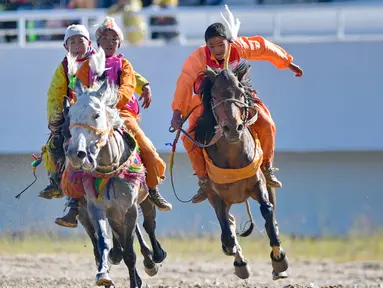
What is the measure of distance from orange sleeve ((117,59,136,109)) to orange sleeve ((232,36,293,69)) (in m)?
0.86

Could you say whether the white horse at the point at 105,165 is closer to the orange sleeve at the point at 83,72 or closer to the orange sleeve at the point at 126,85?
the orange sleeve at the point at 126,85

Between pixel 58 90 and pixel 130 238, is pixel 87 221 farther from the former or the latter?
pixel 58 90

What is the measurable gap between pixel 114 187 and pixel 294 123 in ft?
15.2

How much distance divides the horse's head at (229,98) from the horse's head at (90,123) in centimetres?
76

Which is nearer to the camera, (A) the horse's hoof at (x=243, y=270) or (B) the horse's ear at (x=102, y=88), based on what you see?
(B) the horse's ear at (x=102, y=88)

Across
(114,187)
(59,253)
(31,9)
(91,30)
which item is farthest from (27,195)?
(114,187)

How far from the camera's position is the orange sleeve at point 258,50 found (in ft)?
33.0

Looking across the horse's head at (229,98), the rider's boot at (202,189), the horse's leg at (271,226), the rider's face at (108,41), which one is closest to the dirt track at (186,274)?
the horse's leg at (271,226)

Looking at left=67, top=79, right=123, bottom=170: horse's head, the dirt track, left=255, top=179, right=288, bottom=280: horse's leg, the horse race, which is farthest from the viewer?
the horse race

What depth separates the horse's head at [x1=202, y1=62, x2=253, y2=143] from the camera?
9.19 metres

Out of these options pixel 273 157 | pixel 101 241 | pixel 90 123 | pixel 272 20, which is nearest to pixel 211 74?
pixel 90 123

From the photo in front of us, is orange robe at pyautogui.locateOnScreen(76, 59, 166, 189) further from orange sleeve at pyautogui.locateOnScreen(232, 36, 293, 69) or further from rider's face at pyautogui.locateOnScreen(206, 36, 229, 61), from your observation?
orange sleeve at pyautogui.locateOnScreen(232, 36, 293, 69)

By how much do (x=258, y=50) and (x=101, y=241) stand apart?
212cm

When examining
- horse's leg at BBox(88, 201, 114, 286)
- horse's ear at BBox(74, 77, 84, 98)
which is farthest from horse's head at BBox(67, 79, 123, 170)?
horse's leg at BBox(88, 201, 114, 286)
